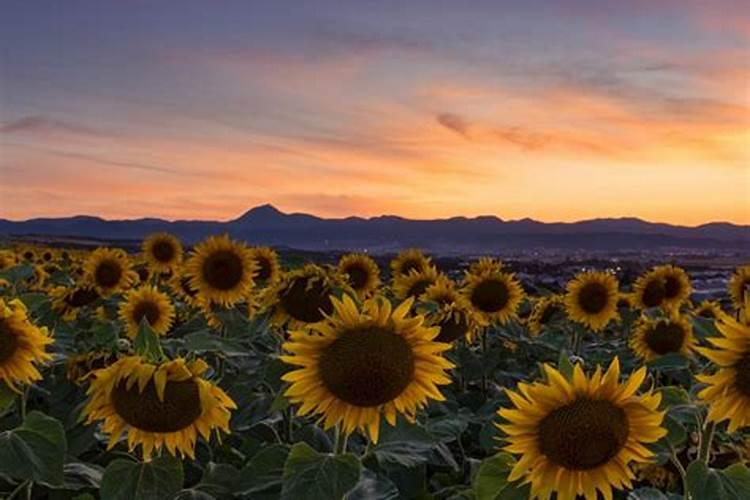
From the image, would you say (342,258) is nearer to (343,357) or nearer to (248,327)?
(248,327)

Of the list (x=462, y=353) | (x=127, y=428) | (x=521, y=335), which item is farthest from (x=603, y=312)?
(x=127, y=428)

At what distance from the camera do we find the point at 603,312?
12641mm

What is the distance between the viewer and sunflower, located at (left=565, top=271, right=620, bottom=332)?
12.6 meters

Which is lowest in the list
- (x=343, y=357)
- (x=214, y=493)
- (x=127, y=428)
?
(x=214, y=493)

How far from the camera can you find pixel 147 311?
9.69 meters

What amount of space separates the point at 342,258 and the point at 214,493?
300 inches

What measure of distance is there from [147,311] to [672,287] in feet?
26.2

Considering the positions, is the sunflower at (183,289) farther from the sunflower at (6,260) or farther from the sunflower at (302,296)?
the sunflower at (6,260)

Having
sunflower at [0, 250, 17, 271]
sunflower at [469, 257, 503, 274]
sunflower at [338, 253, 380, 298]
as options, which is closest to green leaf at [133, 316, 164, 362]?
sunflower at [338, 253, 380, 298]

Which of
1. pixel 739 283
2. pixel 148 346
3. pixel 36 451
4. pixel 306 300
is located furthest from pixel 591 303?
pixel 36 451

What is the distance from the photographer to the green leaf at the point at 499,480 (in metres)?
4.18

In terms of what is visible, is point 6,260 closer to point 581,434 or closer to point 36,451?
point 36,451

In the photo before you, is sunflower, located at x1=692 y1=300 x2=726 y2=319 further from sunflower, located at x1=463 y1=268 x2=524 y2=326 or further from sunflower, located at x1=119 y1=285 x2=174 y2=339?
sunflower, located at x1=119 y1=285 x2=174 y2=339

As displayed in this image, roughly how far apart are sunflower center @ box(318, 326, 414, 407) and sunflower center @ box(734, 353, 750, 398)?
1.47m
